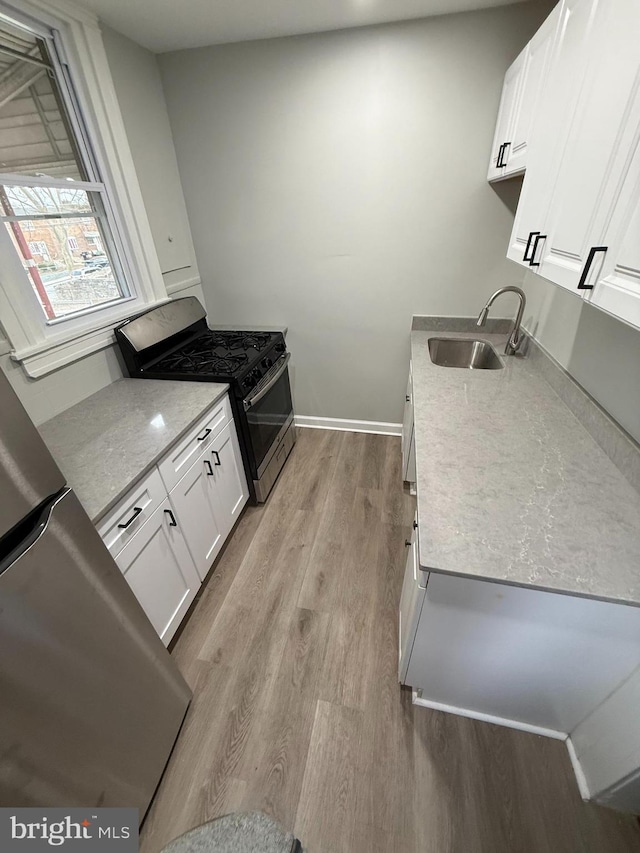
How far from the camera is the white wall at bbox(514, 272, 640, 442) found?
3.73ft

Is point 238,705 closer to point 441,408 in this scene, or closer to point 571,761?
point 571,761

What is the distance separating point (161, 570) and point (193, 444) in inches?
21.0

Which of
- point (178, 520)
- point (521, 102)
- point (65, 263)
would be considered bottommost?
point (178, 520)

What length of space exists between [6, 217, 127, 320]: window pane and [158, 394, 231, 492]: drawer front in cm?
87

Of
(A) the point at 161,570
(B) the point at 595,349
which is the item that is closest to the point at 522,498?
(B) the point at 595,349

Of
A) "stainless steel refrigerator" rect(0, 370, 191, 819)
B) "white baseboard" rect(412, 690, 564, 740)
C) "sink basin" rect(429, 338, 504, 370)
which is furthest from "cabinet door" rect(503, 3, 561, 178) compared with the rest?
"white baseboard" rect(412, 690, 564, 740)

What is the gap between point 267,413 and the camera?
219cm

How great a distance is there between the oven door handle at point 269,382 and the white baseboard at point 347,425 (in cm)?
67

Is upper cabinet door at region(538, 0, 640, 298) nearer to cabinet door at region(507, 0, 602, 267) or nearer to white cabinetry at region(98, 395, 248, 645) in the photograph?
cabinet door at region(507, 0, 602, 267)

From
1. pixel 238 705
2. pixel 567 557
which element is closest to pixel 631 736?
pixel 567 557

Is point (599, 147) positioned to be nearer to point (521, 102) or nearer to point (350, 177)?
point (521, 102)

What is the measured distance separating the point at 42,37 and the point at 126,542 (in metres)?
2.18

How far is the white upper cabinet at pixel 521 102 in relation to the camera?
1197 mm

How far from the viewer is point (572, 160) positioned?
97 cm
